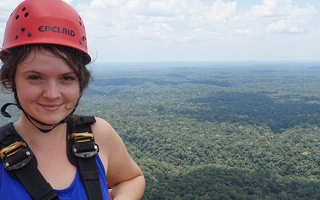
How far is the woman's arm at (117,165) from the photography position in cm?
172

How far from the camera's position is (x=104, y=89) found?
105 metres

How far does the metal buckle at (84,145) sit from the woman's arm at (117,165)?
0.11 meters

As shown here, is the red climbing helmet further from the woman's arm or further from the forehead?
the woman's arm

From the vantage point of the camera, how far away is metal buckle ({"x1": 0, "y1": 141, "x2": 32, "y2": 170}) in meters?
1.31

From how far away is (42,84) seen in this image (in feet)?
4.57

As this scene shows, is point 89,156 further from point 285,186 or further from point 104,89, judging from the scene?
point 104,89

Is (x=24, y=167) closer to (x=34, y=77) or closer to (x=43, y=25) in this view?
(x=34, y=77)

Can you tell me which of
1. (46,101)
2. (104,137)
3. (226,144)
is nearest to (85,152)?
(104,137)

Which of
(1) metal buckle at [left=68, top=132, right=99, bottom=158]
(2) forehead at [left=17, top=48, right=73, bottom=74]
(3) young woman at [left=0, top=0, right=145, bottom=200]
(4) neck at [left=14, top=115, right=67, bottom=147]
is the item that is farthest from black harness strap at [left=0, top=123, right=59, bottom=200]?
(2) forehead at [left=17, top=48, right=73, bottom=74]

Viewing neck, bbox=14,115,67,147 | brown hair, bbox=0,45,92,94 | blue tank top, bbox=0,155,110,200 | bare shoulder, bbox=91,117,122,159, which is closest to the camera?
blue tank top, bbox=0,155,110,200

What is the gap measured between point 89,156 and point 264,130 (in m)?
51.2

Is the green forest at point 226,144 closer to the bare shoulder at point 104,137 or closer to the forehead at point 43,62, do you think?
the bare shoulder at point 104,137

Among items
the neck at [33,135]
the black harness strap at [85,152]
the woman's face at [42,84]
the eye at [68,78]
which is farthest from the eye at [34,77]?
the black harness strap at [85,152]

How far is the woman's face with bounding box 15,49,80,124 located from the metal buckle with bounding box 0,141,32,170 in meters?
0.17
